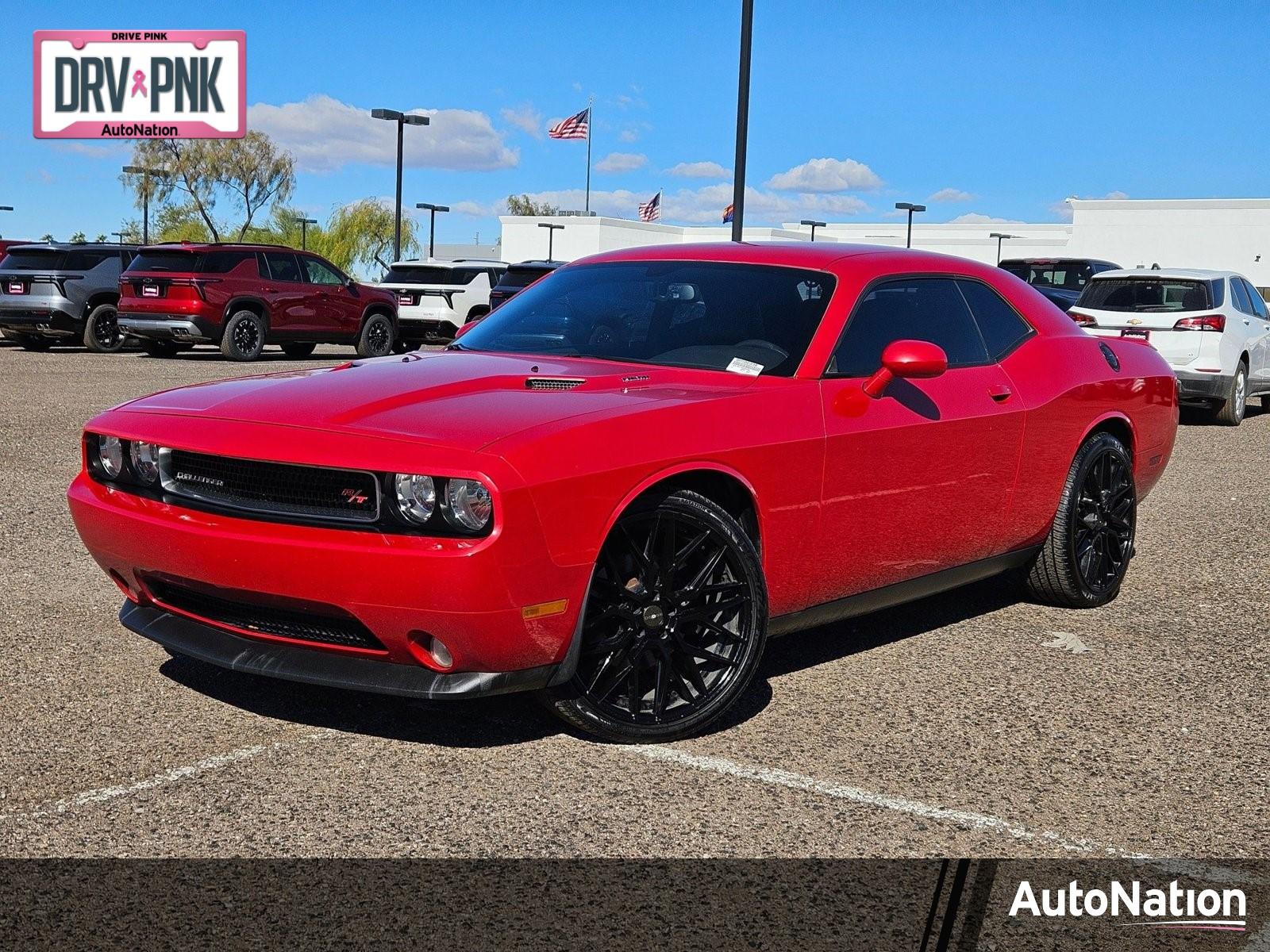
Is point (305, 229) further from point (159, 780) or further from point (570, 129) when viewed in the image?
point (159, 780)

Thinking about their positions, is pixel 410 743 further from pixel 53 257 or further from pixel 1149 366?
pixel 53 257

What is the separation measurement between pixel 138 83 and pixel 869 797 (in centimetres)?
3477

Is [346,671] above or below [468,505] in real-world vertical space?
below

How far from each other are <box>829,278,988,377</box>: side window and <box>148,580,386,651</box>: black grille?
1864 millimetres

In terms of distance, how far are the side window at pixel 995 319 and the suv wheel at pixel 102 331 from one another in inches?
756

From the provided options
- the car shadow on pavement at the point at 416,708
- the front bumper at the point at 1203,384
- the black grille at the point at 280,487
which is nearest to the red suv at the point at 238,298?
the front bumper at the point at 1203,384

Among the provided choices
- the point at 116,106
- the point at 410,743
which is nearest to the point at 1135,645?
the point at 410,743

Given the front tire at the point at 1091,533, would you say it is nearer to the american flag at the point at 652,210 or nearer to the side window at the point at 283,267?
the side window at the point at 283,267

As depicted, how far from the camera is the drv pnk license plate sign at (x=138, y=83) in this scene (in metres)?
33.4

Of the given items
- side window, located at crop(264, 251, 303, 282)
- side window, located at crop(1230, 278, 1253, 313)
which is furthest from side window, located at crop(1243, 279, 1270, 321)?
side window, located at crop(264, 251, 303, 282)

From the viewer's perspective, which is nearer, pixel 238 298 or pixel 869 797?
pixel 869 797

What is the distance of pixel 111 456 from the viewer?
443cm

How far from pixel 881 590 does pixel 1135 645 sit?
124cm

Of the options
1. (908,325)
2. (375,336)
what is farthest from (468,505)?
(375,336)
